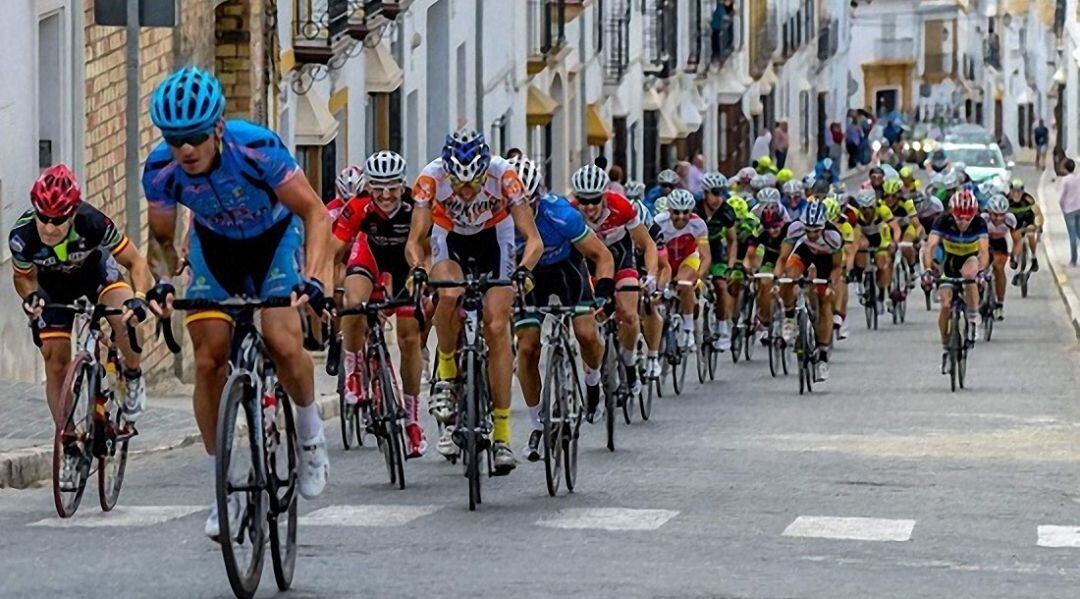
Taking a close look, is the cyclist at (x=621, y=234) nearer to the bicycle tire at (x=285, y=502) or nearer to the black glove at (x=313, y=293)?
the bicycle tire at (x=285, y=502)

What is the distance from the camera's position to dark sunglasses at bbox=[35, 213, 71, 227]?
13805 mm

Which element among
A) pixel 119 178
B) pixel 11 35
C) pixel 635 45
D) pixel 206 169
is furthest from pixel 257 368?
pixel 635 45

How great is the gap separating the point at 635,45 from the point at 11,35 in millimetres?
36321

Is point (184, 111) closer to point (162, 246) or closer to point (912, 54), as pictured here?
point (162, 246)

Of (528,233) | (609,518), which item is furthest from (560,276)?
(609,518)

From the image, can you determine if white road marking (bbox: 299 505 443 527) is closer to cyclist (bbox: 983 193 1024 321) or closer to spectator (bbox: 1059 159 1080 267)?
cyclist (bbox: 983 193 1024 321)

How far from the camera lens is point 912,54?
400ft

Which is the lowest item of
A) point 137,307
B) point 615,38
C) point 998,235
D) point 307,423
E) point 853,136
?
point 307,423

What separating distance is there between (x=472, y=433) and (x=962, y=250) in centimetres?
1334

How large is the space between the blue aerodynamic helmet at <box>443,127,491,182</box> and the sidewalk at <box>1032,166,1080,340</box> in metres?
19.8

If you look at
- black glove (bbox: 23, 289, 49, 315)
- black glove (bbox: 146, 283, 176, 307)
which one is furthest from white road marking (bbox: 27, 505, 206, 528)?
black glove (bbox: 146, 283, 176, 307)

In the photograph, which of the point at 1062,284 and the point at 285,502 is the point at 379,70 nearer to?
the point at 1062,284

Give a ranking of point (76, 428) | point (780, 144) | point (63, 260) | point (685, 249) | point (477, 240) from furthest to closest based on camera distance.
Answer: point (780, 144) < point (685, 249) < point (477, 240) < point (63, 260) < point (76, 428)

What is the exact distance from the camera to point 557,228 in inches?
630
